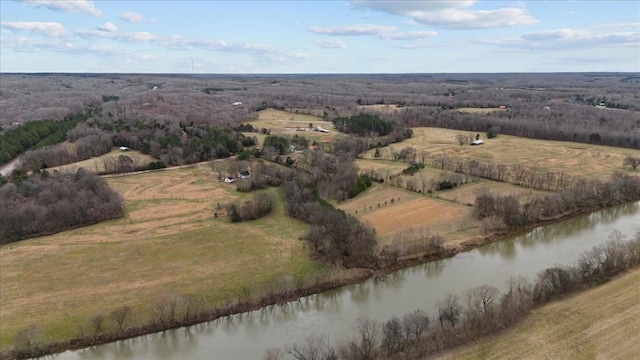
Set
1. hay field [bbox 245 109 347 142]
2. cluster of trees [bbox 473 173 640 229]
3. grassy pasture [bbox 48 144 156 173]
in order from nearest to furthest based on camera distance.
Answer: cluster of trees [bbox 473 173 640 229], grassy pasture [bbox 48 144 156 173], hay field [bbox 245 109 347 142]

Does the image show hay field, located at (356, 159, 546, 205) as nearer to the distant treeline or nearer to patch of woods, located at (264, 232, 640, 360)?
patch of woods, located at (264, 232, 640, 360)

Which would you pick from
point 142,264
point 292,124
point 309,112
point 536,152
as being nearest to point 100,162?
point 142,264

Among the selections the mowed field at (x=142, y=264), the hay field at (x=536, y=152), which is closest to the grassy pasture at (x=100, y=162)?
the mowed field at (x=142, y=264)

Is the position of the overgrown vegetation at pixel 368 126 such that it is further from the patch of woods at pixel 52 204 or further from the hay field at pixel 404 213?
the patch of woods at pixel 52 204

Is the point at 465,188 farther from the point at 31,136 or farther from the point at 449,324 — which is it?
the point at 31,136

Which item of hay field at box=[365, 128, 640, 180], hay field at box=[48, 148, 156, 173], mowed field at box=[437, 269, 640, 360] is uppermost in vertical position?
hay field at box=[365, 128, 640, 180]

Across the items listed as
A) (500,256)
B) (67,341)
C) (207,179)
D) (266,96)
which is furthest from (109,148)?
(266,96)

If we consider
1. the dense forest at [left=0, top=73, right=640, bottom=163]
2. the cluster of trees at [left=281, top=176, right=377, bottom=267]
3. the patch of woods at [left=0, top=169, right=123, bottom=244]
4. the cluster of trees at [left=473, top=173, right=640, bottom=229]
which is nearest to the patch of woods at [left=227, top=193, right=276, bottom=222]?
the cluster of trees at [left=281, top=176, right=377, bottom=267]
